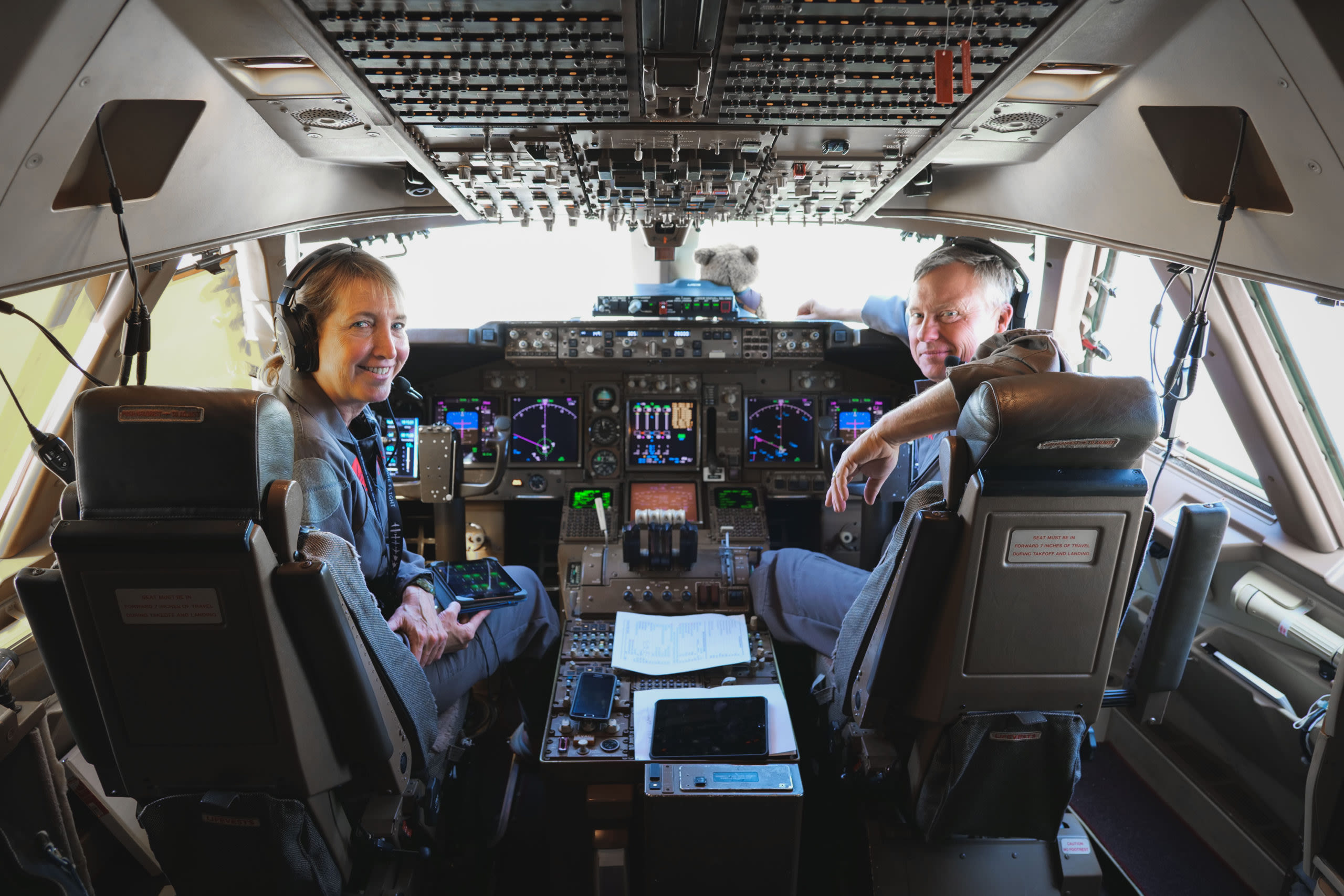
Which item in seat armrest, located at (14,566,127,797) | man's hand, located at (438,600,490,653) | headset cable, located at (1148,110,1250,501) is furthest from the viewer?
man's hand, located at (438,600,490,653)

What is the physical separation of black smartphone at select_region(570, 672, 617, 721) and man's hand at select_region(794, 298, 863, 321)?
163 cm

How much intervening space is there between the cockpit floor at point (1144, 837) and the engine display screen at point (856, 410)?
4.62 ft

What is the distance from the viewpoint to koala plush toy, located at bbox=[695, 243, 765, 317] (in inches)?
133

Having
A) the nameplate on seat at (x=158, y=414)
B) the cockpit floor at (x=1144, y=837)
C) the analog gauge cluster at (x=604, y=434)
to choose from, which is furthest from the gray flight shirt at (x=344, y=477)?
the cockpit floor at (x=1144, y=837)

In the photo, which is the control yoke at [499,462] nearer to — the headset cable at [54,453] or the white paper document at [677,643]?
the white paper document at [677,643]

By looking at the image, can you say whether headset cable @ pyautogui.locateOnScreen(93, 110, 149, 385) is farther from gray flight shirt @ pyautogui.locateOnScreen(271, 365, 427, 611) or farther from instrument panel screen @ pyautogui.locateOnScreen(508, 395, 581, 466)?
instrument panel screen @ pyautogui.locateOnScreen(508, 395, 581, 466)

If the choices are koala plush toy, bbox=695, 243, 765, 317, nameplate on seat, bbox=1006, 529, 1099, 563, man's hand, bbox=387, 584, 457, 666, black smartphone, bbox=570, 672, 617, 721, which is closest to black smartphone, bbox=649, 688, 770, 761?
black smartphone, bbox=570, 672, 617, 721

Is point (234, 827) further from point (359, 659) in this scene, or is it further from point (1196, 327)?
point (1196, 327)

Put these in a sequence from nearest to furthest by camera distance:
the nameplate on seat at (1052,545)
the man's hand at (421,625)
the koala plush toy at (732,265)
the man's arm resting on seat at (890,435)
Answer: the nameplate on seat at (1052,545), the man's arm resting on seat at (890,435), the man's hand at (421,625), the koala plush toy at (732,265)

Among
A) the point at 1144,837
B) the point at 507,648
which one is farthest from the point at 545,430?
the point at 1144,837

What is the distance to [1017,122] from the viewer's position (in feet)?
5.41

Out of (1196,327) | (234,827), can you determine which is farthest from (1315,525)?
(234,827)

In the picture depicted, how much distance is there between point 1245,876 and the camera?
6.39ft

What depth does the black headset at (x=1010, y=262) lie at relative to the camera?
199 centimetres
